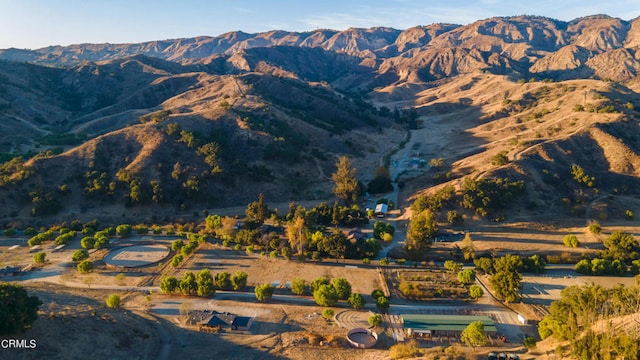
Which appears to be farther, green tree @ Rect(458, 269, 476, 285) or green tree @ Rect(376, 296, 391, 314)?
green tree @ Rect(458, 269, 476, 285)

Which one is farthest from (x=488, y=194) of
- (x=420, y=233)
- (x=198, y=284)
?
(x=198, y=284)

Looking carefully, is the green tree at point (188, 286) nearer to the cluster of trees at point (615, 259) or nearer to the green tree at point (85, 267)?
the green tree at point (85, 267)

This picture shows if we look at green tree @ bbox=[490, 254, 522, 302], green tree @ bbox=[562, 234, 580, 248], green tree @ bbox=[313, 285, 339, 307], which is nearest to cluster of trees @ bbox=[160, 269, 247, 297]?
green tree @ bbox=[313, 285, 339, 307]

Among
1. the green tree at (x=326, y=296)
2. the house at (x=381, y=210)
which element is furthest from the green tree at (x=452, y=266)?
the house at (x=381, y=210)

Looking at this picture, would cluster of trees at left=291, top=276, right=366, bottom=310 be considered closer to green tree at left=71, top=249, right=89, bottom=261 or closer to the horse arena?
the horse arena

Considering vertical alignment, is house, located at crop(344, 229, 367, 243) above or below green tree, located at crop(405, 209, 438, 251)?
below

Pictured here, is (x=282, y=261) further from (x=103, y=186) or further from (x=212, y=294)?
(x=103, y=186)

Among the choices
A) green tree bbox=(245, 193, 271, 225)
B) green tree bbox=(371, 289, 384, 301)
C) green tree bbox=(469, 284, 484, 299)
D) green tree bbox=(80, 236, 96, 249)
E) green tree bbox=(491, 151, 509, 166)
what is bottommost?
green tree bbox=(469, 284, 484, 299)

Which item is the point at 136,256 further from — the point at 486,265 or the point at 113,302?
the point at 486,265
